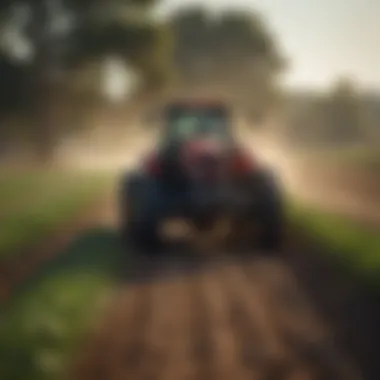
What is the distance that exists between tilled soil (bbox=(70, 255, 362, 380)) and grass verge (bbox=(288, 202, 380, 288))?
11cm

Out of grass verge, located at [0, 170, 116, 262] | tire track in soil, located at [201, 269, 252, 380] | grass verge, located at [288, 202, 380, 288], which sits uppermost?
Answer: grass verge, located at [0, 170, 116, 262]

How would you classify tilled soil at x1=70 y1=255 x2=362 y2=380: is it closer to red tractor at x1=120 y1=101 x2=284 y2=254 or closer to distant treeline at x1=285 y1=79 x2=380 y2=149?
red tractor at x1=120 y1=101 x2=284 y2=254

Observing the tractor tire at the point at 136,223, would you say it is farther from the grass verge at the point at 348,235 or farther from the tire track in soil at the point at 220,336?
the grass verge at the point at 348,235

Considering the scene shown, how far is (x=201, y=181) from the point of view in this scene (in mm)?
1830

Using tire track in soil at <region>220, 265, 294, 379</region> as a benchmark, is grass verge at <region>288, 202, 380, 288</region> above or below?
above

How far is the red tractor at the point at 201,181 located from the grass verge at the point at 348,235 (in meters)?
0.06

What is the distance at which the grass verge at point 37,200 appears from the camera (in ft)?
5.92

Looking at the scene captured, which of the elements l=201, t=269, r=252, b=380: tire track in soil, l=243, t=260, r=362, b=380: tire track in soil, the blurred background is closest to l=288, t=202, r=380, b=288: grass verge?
the blurred background

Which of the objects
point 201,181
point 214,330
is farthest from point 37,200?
point 214,330

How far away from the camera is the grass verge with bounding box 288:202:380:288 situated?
1.86 metres

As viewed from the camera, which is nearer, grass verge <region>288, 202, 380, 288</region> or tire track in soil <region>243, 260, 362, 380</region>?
tire track in soil <region>243, 260, 362, 380</region>

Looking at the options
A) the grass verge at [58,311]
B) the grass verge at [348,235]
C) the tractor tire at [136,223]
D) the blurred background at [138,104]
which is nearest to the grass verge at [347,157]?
the blurred background at [138,104]

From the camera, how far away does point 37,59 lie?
1828 millimetres

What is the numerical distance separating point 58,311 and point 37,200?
244 mm
